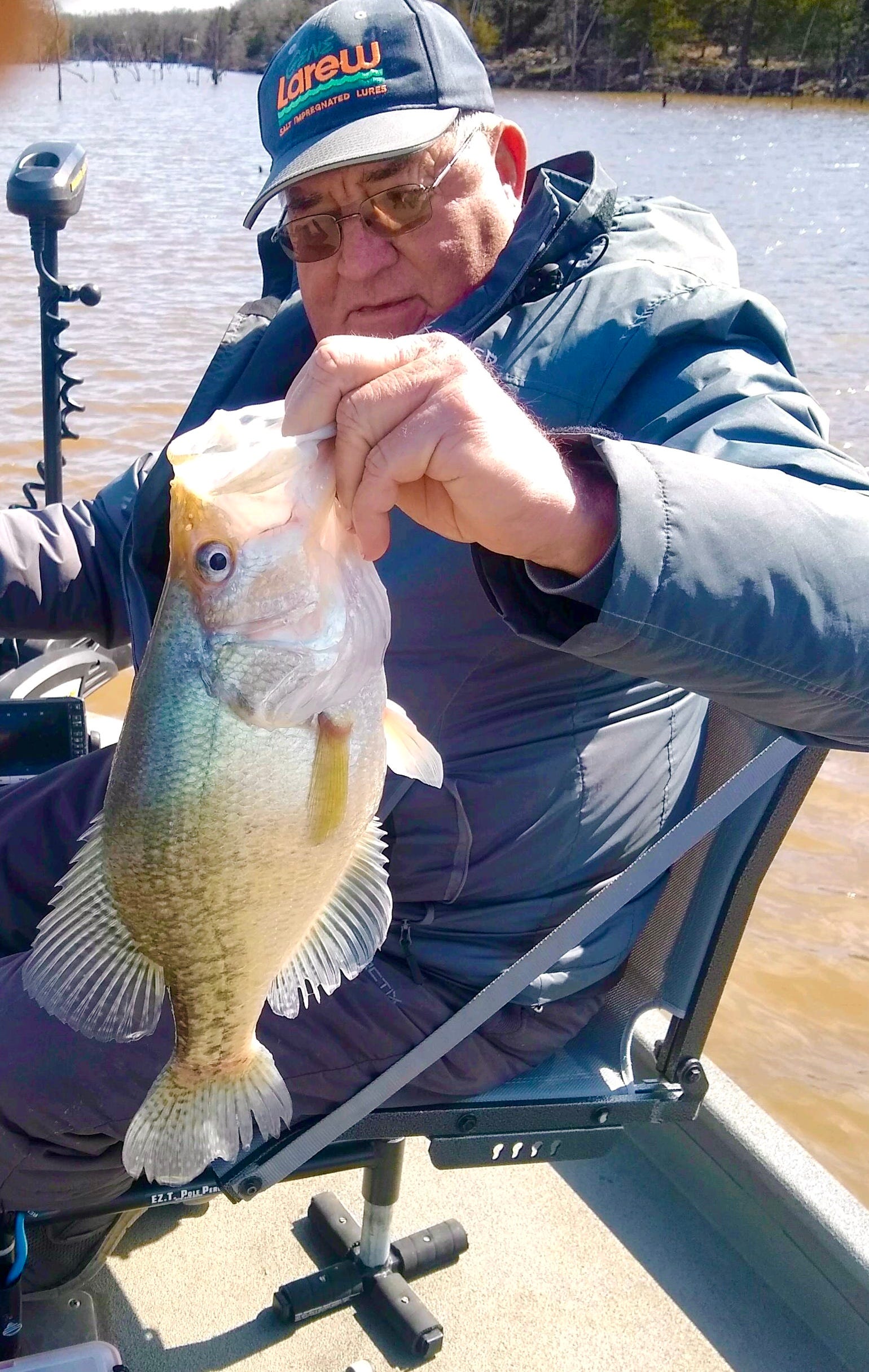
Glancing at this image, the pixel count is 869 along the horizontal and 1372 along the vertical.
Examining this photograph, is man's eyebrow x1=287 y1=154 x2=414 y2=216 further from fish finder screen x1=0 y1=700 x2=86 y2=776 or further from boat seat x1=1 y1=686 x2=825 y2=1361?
fish finder screen x1=0 y1=700 x2=86 y2=776

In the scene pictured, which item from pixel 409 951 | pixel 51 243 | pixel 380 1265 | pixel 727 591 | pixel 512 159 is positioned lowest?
pixel 380 1265

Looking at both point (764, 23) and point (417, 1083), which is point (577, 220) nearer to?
point (417, 1083)

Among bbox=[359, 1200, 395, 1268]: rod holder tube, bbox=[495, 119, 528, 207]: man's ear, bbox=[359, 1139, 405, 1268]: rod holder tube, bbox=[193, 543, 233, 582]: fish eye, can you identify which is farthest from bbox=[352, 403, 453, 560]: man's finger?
bbox=[359, 1200, 395, 1268]: rod holder tube

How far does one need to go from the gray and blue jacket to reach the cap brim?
0.75 feet

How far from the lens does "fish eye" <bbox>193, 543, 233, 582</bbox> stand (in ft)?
4.68

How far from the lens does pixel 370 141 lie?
197 cm

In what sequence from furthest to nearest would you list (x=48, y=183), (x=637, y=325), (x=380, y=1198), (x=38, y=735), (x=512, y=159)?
(x=48, y=183) < (x=38, y=735) < (x=380, y=1198) < (x=512, y=159) < (x=637, y=325)

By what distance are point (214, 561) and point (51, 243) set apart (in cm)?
259

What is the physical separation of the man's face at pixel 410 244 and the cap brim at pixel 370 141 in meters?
0.03

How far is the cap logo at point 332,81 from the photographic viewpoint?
2043 mm

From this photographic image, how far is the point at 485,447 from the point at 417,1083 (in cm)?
123

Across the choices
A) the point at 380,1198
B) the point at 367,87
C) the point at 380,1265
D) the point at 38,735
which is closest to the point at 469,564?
the point at 367,87

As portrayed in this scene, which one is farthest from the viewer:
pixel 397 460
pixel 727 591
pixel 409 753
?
pixel 409 753

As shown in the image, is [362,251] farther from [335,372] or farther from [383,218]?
[335,372]
